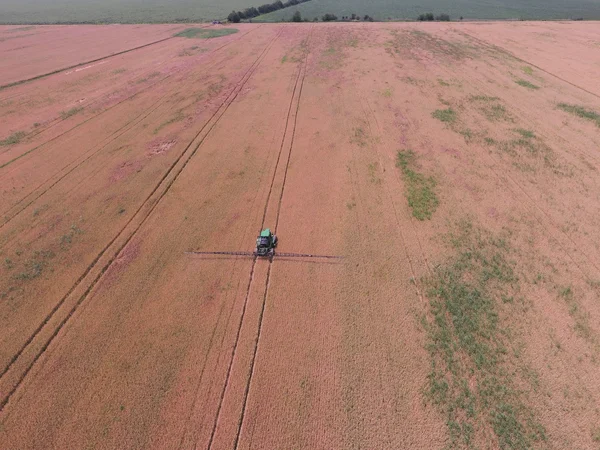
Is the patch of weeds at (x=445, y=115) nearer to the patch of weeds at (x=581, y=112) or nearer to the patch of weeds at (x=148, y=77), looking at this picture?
the patch of weeds at (x=581, y=112)

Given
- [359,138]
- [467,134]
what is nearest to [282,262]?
[359,138]

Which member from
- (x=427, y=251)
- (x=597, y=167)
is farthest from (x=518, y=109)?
(x=427, y=251)

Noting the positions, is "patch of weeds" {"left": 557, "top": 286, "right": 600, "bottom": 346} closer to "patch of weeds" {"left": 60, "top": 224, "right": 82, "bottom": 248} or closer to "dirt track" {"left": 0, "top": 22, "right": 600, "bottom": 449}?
"dirt track" {"left": 0, "top": 22, "right": 600, "bottom": 449}

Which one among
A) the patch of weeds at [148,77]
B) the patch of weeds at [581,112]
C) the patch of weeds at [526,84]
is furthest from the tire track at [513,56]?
the patch of weeds at [148,77]

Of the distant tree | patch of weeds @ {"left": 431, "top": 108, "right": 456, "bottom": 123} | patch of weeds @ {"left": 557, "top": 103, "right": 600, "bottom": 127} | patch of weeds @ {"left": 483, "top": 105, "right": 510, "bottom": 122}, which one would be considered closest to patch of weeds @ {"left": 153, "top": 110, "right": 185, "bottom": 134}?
patch of weeds @ {"left": 431, "top": 108, "right": 456, "bottom": 123}

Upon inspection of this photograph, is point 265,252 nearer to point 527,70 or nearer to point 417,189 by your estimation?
point 417,189
